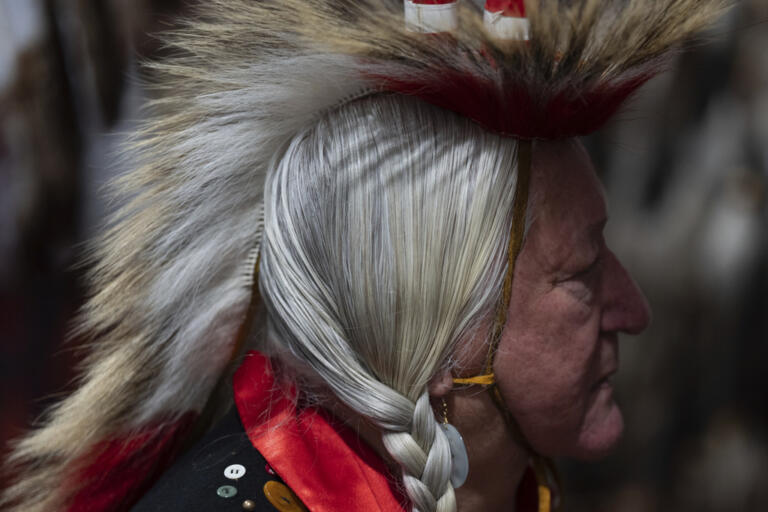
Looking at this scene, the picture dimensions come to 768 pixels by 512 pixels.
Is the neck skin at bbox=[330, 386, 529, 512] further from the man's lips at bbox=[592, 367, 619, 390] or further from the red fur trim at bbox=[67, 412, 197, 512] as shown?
the red fur trim at bbox=[67, 412, 197, 512]

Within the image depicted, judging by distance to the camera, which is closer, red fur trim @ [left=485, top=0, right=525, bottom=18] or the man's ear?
red fur trim @ [left=485, top=0, right=525, bottom=18]

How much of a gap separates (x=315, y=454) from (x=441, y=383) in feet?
0.74

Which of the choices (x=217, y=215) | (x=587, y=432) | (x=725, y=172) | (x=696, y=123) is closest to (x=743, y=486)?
(x=725, y=172)

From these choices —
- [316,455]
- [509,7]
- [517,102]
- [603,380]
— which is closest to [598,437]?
[603,380]

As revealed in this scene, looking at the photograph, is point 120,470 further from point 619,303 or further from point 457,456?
point 619,303

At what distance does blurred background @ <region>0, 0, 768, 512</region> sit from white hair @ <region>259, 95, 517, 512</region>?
86cm

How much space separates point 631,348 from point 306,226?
1482 mm

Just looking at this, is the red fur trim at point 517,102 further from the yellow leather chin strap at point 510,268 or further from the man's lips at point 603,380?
the man's lips at point 603,380

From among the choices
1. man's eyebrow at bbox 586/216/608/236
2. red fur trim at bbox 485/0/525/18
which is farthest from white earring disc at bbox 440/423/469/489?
red fur trim at bbox 485/0/525/18

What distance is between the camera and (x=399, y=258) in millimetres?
1091

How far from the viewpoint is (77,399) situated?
1259mm

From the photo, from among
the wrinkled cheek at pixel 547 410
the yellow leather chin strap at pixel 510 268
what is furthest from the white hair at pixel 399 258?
the wrinkled cheek at pixel 547 410

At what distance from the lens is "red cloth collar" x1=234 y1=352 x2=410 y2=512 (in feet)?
3.70

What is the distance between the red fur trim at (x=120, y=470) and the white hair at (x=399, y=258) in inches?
A: 14.3
